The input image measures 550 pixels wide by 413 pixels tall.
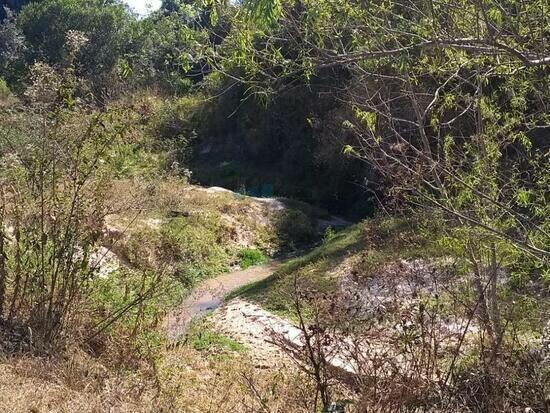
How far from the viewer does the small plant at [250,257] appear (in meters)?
12.9

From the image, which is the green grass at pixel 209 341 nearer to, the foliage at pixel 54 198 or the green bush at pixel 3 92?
the foliage at pixel 54 198

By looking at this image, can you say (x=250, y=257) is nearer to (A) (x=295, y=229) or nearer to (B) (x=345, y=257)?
(A) (x=295, y=229)

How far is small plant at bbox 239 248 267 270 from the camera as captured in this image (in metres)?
12.9

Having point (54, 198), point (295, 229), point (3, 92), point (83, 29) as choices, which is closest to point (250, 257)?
point (295, 229)

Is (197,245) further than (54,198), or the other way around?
(197,245)

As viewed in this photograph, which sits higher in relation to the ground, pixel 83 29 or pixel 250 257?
pixel 83 29

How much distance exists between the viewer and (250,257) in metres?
13.1

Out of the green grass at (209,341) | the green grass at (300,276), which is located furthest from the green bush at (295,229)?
the green grass at (209,341)

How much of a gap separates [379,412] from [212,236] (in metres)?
9.70

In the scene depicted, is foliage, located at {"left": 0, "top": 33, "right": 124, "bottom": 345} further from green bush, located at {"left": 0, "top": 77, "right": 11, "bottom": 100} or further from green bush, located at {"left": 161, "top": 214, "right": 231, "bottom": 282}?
green bush, located at {"left": 0, "top": 77, "right": 11, "bottom": 100}

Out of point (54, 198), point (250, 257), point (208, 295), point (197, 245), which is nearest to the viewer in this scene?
point (54, 198)

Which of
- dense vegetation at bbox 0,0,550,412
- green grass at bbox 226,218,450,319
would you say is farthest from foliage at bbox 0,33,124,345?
green grass at bbox 226,218,450,319

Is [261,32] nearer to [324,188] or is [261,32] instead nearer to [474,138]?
[474,138]

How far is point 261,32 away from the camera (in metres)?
3.42
